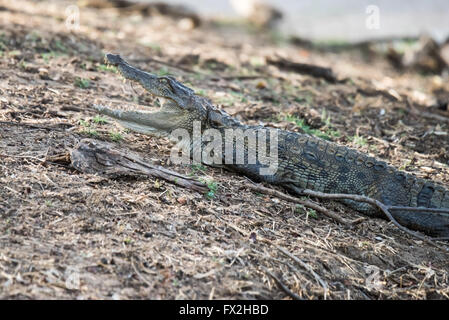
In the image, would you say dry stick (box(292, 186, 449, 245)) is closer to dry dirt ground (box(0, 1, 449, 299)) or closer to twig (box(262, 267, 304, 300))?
dry dirt ground (box(0, 1, 449, 299))

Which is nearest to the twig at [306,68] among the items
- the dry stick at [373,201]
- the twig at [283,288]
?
the dry stick at [373,201]

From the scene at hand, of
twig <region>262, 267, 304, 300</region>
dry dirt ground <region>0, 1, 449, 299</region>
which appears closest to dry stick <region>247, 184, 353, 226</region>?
dry dirt ground <region>0, 1, 449, 299</region>

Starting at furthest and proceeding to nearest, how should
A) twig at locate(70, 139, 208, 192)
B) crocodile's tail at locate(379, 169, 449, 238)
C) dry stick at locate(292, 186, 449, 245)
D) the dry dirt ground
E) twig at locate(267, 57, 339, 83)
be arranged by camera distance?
1. twig at locate(267, 57, 339, 83)
2. crocodile's tail at locate(379, 169, 449, 238)
3. dry stick at locate(292, 186, 449, 245)
4. twig at locate(70, 139, 208, 192)
5. the dry dirt ground

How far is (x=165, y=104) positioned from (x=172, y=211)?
162 cm

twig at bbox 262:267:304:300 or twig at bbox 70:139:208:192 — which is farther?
twig at bbox 70:139:208:192

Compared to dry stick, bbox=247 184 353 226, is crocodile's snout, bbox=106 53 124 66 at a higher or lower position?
higher

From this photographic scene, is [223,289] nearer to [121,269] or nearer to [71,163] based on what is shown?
[121,269]

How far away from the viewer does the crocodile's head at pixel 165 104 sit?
16.6ft

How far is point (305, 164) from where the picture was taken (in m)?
5.12

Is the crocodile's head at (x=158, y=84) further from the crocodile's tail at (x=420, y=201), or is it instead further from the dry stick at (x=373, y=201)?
the crocodile's tail at (x=420, y=201)

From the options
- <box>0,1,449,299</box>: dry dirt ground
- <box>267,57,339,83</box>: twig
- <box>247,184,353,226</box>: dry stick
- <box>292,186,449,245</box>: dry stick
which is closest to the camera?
<box>0,1,449,299</box>: dry dirt ground

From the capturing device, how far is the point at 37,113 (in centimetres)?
516

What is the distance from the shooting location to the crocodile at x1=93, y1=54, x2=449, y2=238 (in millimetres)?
4961
